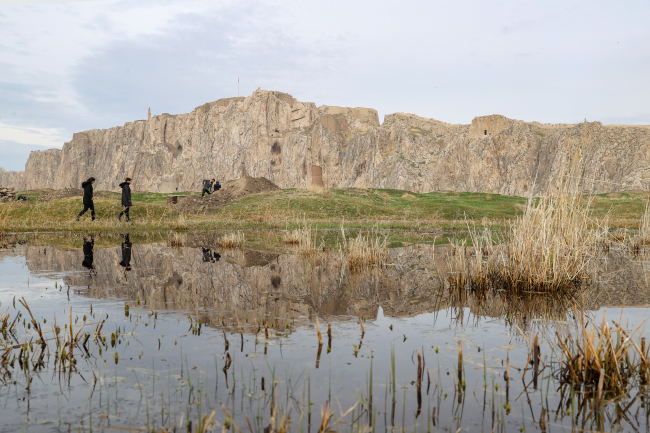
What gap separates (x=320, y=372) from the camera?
187 inches

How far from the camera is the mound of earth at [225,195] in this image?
123 ft

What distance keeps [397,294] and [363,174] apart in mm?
148538

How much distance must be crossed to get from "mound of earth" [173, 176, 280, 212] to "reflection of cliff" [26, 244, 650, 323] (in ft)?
78.5

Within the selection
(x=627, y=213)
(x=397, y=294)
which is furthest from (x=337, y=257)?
(x=627, y=213)

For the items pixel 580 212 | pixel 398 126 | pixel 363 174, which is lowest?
pixel 580 212

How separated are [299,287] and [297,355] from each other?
4082 mm

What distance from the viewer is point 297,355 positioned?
524cm

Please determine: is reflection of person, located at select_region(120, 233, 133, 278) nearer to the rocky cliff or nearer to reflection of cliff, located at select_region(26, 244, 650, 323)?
reflection of cliff, located at select_region(26, 244, 650, 323)

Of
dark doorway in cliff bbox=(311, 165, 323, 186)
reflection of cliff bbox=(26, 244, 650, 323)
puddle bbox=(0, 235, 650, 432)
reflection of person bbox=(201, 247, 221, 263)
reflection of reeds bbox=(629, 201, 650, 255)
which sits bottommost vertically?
puddle bbox=(0, 235, 650, 432)

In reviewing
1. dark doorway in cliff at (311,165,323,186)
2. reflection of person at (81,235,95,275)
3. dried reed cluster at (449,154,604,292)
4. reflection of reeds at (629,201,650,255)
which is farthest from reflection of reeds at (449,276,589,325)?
dark doorway in cliff at (311,165,323,186)

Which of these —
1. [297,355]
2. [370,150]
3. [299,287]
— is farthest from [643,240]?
[370,150]

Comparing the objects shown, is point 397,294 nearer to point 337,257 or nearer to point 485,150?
point 337,257

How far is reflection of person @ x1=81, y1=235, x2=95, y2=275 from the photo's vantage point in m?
12.0

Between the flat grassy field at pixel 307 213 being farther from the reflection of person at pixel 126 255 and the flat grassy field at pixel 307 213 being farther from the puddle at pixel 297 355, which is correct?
the puddle at pixel 297 355
